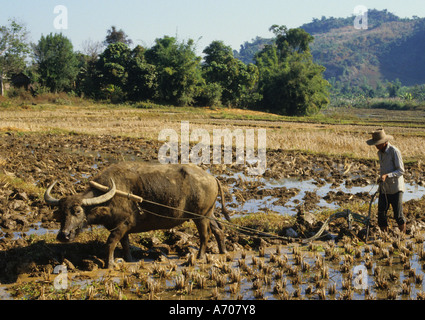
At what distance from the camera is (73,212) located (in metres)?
5.14

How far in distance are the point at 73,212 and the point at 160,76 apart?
36332mm

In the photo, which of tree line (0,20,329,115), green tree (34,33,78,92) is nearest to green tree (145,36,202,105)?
tree line (0,20,329,115)

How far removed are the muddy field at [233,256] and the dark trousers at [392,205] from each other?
27cm

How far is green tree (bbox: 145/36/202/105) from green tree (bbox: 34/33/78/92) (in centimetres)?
799

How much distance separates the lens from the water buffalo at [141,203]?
518 cm

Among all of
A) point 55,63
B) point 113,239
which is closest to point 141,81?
point 55,63

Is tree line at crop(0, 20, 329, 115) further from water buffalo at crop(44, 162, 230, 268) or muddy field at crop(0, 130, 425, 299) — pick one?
water buffalo at crop(44, 162, 230, 268)

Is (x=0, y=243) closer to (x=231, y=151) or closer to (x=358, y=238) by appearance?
(x=358, y=238)

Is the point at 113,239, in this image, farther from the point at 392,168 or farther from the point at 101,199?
the point at 392,168

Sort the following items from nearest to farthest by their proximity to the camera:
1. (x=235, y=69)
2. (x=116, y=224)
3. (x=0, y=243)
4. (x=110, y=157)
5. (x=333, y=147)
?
(x=116, y=224)
(x=0, y=243)
(x=110, y=157)
(x=333, y=147)
(x=235, y=69)

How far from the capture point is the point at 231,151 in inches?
625

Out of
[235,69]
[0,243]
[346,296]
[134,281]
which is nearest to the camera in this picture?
[346,296]
